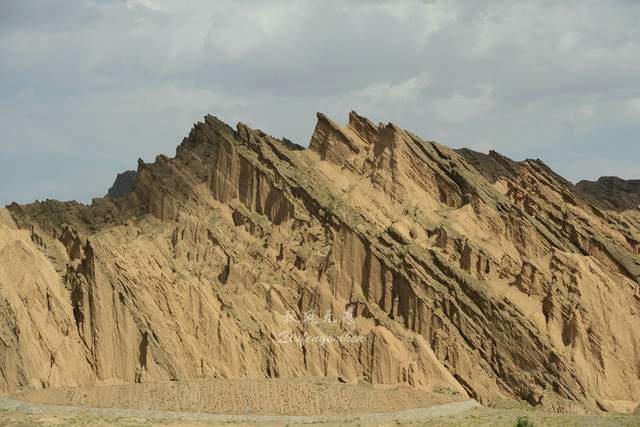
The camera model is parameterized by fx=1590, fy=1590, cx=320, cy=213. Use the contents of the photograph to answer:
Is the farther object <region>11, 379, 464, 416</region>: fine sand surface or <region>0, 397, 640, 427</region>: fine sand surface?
<region>11, 379, 464, 416</region>: fine sand surface

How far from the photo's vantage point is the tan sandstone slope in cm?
8994

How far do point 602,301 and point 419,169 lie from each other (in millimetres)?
14698

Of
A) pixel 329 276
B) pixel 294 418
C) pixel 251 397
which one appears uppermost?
pixel 329 276

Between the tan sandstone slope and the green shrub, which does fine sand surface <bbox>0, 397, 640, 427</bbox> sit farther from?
the tan sandstone slope

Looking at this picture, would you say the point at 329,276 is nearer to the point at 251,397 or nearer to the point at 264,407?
the point at 251,397

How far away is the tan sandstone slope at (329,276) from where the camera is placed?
295 feet

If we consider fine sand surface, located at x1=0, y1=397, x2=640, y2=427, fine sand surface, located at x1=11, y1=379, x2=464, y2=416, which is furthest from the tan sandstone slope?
fine sand surface, located at x1=0, y1=397, x2=640, y2=427

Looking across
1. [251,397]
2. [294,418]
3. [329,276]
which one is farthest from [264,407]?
[329,276]

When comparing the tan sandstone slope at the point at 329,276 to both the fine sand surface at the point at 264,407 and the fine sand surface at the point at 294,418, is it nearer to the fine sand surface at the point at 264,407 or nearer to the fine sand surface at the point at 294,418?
the fine sand surface at the point at 264,407

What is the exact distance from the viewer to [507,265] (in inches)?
3841

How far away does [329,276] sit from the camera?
95562 mm

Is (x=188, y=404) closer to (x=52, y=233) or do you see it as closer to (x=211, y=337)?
(x=211, y=337)

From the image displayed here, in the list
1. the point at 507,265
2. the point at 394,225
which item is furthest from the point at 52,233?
the point at 507,265

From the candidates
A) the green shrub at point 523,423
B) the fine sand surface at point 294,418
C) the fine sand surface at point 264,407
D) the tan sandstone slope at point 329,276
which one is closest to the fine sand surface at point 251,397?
the fine sand surface at point 264,407
